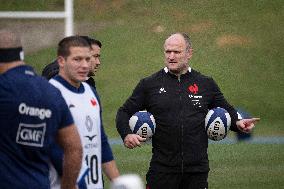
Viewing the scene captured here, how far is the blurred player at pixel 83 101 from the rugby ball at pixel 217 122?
2312mm

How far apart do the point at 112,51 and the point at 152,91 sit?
26.7 metres

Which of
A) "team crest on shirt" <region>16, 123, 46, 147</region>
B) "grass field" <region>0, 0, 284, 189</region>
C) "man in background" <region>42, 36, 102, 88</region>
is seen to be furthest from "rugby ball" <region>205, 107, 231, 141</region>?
"grass field" <region>0, 0, 284, 189</region>

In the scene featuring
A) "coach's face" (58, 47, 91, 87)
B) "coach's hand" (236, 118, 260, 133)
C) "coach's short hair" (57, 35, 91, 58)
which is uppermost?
"coach's short hair" (57, 35, 91, 58)

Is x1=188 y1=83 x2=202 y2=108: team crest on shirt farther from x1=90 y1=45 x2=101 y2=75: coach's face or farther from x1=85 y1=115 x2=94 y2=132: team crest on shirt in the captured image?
x1=85 y1=115 x2=94 y2=132: team crest on shirt

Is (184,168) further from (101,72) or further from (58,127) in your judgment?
(101,72)

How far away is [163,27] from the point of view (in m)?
38.4

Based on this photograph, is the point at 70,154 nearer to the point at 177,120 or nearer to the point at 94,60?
the point at 94,60

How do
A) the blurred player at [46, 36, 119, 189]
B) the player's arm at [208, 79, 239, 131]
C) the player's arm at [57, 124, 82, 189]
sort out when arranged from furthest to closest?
1. the player's arm at [208, 79, 239, 131]
2. the blurred player at [46, 36, 119, 189]
3. the player's arm at [57, 124, 82, 189]

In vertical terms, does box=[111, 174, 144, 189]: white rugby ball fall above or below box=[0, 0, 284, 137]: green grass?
above

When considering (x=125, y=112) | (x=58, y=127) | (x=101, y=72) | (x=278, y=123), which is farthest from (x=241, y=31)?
(x=58, y=127)

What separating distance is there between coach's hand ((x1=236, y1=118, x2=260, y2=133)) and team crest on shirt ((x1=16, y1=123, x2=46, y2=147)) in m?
3.80

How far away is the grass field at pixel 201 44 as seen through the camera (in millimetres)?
32250

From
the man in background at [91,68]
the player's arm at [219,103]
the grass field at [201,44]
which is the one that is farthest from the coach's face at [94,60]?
the grass field at [201,44]

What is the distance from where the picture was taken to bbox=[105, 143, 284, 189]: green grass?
52.5 feet
